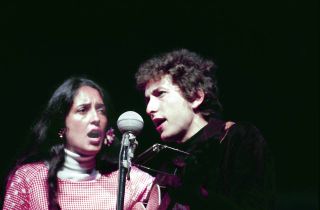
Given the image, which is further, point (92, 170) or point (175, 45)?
point (175, 45)

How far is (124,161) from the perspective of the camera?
91.4 inches

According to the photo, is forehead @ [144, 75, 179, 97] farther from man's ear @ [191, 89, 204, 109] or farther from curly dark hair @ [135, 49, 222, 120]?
man's ear @ [191, 89, 204, 109]

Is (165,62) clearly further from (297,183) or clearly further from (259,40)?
(297,183)

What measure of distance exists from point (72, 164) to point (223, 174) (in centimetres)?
119

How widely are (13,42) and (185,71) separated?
1.88m

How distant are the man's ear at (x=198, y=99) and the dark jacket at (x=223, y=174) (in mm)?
263

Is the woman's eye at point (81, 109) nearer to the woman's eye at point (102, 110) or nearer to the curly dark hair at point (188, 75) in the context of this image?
the woman's eye at point (102, 110)

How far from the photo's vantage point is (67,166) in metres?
3.19

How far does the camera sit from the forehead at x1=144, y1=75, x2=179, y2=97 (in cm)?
295

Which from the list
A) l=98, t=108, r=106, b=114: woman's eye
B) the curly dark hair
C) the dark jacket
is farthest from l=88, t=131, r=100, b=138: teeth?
the dark jacket

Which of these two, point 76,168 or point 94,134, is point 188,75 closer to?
point 94,134

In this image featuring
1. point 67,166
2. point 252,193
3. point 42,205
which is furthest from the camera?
point 67,166

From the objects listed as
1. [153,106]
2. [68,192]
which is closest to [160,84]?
Result: [153,106]

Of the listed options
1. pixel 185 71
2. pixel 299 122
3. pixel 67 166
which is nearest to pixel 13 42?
pixel 67 166
